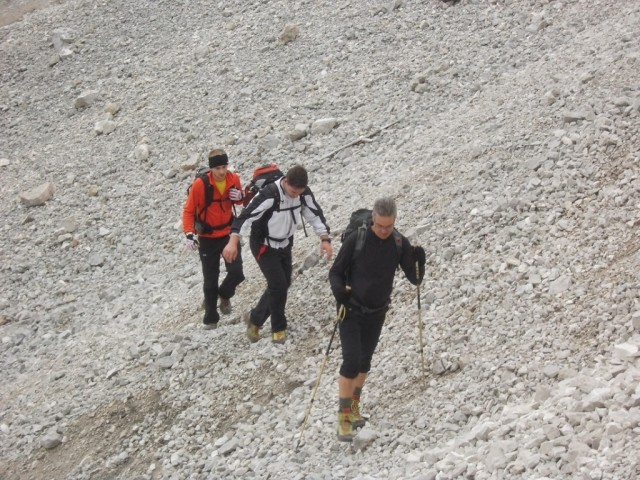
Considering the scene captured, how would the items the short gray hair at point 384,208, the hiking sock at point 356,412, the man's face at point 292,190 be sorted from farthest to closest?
the man's face at point 292,190, the hiking sock at point 356,412, the short gray hair at point 384,208

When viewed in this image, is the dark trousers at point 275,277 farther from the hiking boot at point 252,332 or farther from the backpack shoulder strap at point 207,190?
the backpack shoulder strap at point 207,190

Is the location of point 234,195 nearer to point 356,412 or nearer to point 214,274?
point 214,274

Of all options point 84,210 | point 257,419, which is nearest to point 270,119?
point 84,210

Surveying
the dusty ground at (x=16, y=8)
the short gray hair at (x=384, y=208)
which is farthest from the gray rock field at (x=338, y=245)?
the dusty ground at (x=16, y=8)

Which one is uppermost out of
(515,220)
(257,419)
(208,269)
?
(208,269)

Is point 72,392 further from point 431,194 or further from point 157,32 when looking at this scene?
point 157,32

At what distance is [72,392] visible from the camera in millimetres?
10531

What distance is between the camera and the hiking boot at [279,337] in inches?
376

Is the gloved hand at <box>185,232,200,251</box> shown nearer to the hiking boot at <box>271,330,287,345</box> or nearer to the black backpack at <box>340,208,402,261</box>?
the hiking boot at <box>271,330,287,345</box>

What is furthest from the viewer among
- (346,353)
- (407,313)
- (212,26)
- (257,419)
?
(212,26)

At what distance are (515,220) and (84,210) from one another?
9093 mm

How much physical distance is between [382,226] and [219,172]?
3.04 metres

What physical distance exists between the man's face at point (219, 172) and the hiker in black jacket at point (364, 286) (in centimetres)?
259

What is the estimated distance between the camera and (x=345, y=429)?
753 cm
